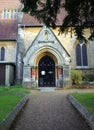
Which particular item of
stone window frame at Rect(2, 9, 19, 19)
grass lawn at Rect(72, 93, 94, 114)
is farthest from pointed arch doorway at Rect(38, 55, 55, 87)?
stone window frame at Rect(2, 9, 19, 19)

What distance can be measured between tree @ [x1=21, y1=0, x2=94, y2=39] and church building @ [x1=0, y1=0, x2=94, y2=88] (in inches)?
522

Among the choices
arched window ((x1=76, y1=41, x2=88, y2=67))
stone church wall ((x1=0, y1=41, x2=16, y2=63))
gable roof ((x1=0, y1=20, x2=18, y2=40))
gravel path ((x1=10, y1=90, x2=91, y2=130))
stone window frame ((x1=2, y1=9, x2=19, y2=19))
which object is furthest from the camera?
stone window frame ((x1=2, y1=9, x2=19, y2=19))

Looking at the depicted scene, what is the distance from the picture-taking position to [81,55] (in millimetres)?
27297

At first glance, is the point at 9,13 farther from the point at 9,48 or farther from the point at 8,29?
the point at 9,48

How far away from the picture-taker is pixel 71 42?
89.7 ft

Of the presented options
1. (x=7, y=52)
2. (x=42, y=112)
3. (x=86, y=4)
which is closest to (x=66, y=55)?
(x=7, y=52)

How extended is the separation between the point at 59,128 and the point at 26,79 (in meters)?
16.4

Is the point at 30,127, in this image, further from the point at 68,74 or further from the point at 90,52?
the point at 90,52

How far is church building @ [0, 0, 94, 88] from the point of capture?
23823mm

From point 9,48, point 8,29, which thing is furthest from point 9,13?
point 9,48

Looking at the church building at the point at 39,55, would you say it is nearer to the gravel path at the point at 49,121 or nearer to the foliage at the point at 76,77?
the foliage at the point at 76,77

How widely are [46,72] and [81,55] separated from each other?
5243 millimetres

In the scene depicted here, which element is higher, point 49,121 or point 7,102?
point 7,102

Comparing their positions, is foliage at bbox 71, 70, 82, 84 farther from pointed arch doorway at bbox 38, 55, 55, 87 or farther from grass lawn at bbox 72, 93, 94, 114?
grass lawn at bbox 72, 93, 94, 114
